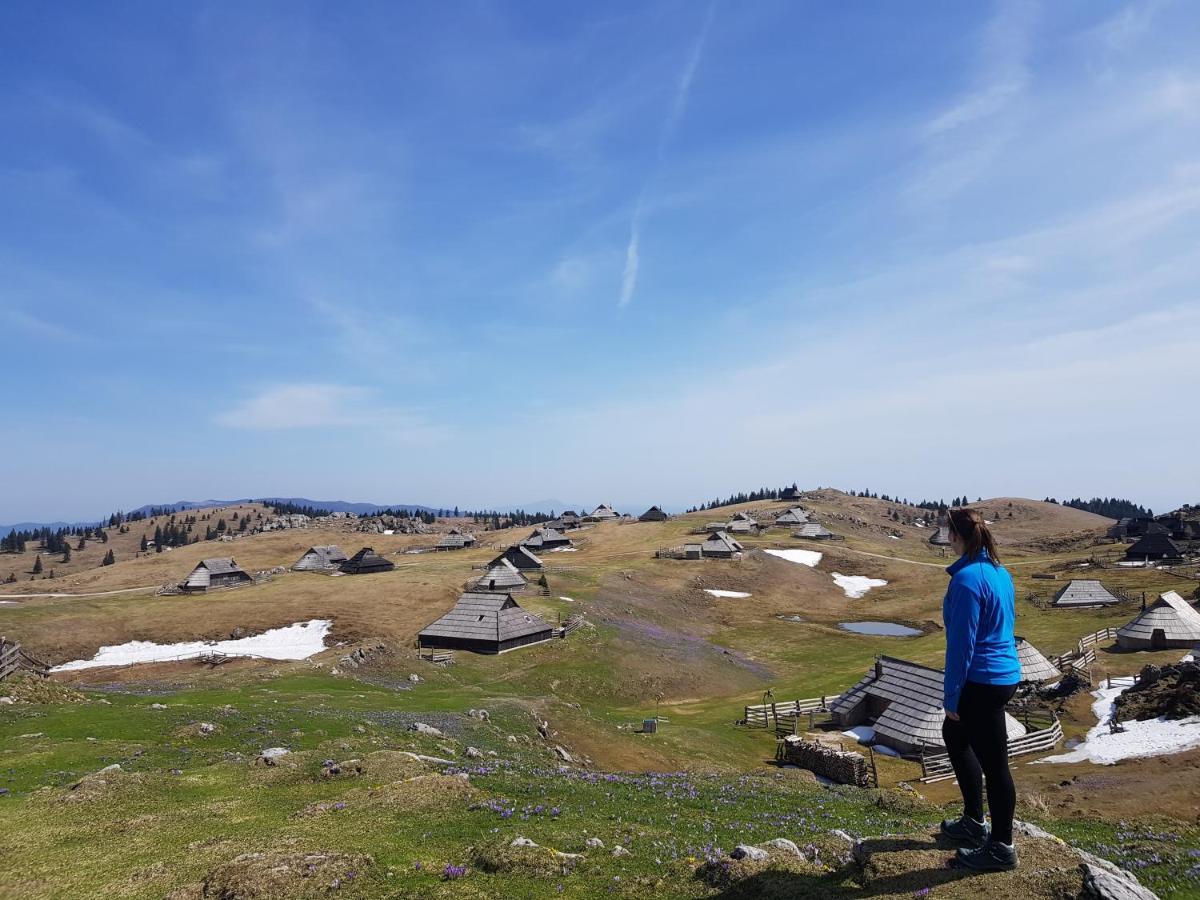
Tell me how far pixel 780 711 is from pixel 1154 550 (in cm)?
10874

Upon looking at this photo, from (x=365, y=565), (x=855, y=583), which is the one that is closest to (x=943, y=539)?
(x=365, y=565)

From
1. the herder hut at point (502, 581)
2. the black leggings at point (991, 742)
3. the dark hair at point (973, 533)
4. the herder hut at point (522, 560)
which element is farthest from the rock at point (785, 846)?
the herder hut at point (522, 560)

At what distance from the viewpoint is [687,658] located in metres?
71.8

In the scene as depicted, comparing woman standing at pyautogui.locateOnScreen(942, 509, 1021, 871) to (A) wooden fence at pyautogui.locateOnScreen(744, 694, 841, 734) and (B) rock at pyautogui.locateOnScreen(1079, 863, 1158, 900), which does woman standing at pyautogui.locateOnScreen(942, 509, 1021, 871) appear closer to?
(B) rock at pyautogui.locateOnScreen(1079, 863, 1158, 900)

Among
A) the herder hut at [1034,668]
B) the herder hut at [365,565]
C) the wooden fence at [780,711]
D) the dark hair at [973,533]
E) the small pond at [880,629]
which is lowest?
the small pond at [880,629]

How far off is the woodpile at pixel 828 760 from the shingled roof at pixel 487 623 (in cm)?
3181

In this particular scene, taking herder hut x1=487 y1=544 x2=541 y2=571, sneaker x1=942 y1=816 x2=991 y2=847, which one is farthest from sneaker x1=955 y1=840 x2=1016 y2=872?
herder hut x1=487 y1=544 x2=541 y2=571

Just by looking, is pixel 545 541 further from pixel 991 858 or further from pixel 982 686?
pixel 982 686

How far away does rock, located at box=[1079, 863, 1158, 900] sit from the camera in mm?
8477

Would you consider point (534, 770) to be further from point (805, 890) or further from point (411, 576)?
point (411, 576)

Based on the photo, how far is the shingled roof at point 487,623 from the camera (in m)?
66.2

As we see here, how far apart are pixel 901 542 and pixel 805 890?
7593 inches

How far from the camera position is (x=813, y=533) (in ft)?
534

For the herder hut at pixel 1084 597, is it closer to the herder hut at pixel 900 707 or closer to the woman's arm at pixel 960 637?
the herder hut at pixel 900 707
